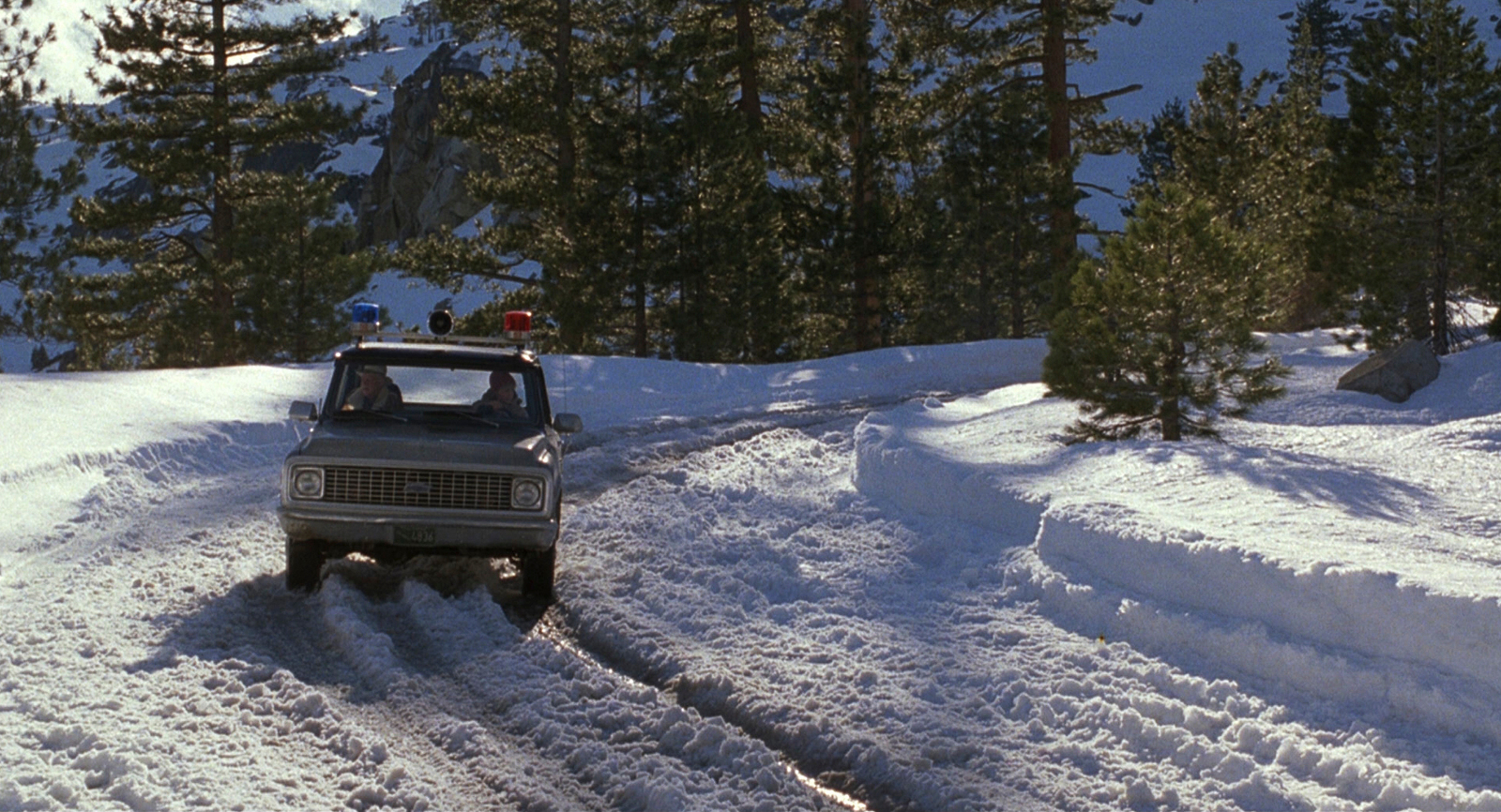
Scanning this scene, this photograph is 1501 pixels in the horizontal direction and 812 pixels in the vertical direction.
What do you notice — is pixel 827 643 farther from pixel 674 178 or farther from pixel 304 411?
pixel 674 178

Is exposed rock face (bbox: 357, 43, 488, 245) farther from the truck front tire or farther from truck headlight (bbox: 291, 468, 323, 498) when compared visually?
truck headlight (bbox: 291, 468, 323, 498)

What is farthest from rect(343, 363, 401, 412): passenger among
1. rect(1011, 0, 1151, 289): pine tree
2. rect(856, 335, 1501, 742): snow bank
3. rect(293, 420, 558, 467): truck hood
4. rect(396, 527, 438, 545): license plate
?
rect(1011, 0, 1151, 289): pine tree

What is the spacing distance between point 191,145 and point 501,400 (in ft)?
91.2

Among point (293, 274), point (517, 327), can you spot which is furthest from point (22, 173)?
point (517, 327)

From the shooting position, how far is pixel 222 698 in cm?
611

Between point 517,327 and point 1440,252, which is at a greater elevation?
point 1440,252

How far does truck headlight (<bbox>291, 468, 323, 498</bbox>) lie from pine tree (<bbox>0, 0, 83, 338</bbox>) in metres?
16.9

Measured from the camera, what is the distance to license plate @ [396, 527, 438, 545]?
7.99 metres

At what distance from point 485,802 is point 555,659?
6.16ft

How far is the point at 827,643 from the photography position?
24.2 ft

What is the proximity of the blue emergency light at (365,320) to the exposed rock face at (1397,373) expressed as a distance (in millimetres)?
13339

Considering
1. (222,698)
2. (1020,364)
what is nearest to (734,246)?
(1020,364)

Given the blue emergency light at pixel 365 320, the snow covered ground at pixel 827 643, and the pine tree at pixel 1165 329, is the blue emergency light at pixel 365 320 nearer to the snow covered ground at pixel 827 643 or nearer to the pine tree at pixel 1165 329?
the snow covered ground at pixel 827 643

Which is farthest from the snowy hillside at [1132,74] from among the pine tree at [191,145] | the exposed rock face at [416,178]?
the pine tree at [191,145]
